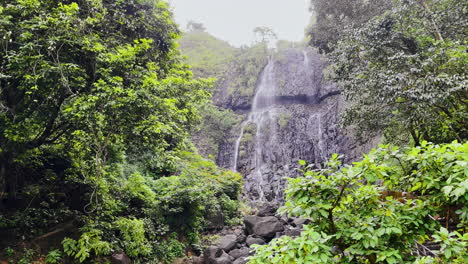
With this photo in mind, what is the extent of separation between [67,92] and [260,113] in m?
20.2

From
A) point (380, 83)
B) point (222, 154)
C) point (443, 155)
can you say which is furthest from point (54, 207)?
point (222, 154)

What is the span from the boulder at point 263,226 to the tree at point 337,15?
9.92 metres

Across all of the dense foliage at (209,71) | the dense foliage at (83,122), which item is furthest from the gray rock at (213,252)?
the dense foliage at (209,71)

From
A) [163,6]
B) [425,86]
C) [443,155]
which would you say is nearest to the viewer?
[443,155]

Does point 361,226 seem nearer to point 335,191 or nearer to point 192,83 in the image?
point 335,191

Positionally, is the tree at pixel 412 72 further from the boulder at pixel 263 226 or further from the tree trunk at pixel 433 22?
the boulder at pixel 263 226

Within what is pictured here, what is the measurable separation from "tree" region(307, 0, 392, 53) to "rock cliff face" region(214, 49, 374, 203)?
5664 mm

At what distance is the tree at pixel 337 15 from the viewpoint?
1485 centimetres

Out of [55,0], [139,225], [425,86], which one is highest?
[55,0]

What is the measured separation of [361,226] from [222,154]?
2062 cm

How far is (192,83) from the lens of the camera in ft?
28.7

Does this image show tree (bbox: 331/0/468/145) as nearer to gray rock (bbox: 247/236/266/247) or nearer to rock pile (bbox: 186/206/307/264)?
rock pile (bbox: 186/206/307/264)

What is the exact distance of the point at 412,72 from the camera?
7.27m

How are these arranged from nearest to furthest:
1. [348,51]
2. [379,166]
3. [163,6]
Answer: [379,166] < [163,6] < [348,51]
